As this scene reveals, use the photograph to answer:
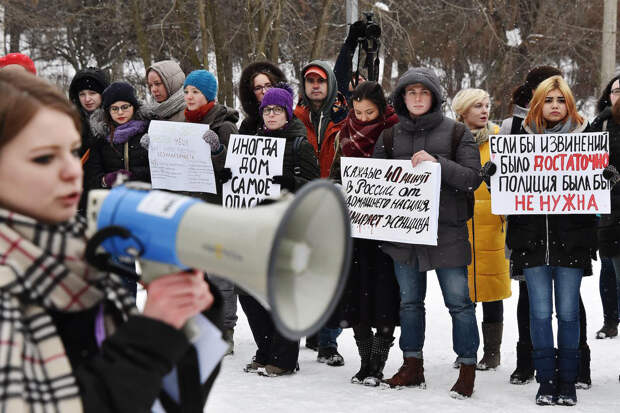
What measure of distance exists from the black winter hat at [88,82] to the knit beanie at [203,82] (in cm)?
80

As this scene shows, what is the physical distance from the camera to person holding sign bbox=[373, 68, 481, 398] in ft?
15.9

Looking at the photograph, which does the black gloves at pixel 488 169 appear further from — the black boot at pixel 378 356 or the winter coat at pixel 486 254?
the black boot at pixel 378 356

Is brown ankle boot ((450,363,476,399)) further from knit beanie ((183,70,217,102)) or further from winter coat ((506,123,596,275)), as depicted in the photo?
knit beanie ((183,70,217,102))

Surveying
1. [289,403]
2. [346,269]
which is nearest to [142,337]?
[346,269]

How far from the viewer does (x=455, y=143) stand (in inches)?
192

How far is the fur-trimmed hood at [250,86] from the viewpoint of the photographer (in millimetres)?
6113

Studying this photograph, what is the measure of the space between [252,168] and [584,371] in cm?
256

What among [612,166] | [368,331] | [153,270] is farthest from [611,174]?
[153,270]

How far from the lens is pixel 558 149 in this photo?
489 centimetres

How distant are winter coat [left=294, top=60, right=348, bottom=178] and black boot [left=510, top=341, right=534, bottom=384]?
1823mm

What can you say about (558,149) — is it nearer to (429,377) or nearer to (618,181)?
(618,181)

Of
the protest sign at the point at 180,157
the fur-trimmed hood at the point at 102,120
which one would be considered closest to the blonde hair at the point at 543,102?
the protest sign at the point at 180,157

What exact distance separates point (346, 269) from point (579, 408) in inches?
144

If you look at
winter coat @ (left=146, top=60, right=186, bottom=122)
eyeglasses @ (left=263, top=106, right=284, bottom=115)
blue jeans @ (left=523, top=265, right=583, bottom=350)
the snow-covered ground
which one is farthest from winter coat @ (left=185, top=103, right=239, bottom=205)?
blue jeans @ (left=523, top=265, right=583, bottom=350)
